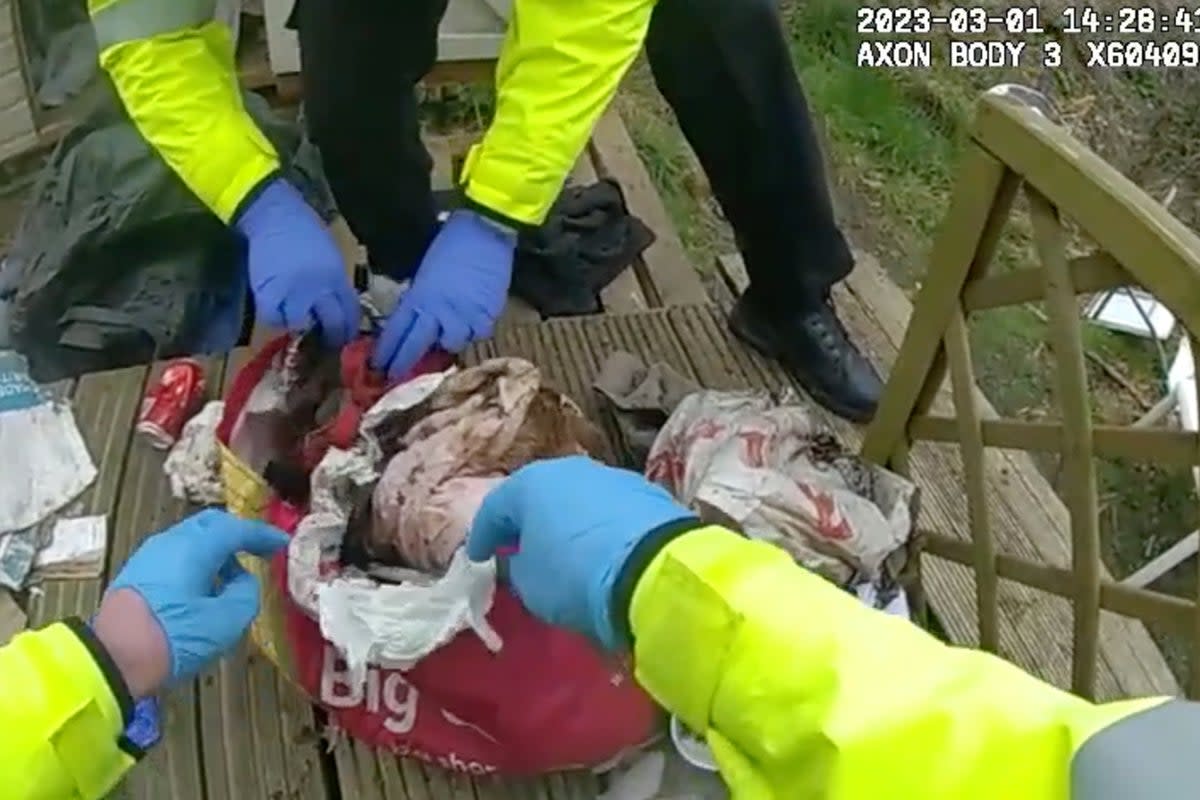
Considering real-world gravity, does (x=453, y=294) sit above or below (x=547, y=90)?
below

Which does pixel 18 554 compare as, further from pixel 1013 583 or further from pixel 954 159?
pixel 954 159

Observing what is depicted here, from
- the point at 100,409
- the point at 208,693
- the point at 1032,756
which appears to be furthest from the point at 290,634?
the point at 1032,756

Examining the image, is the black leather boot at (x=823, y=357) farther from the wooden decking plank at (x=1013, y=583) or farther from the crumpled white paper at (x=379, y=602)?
the crumpled white paper at (x=379, y=602)

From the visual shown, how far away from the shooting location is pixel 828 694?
0.69m

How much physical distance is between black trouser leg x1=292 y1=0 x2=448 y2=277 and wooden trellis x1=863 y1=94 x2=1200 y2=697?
59cm

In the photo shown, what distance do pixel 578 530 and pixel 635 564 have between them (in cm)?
8

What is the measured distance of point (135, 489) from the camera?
1664 millimetres

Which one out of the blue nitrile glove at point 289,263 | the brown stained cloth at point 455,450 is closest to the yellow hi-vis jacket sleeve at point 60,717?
the brown stained cloth at point 455,450

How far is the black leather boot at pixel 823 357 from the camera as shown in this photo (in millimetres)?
1783

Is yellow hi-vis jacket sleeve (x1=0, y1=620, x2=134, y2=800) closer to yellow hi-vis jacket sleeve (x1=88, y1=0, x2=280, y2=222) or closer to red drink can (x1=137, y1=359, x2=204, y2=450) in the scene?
yellow hi-vis jacket sleeve (x1=88, y1=0, x2=280, y2=222)

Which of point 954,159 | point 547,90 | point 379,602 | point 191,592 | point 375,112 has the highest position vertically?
point 547,90

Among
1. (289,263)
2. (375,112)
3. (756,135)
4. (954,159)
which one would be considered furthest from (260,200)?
(954,159)
